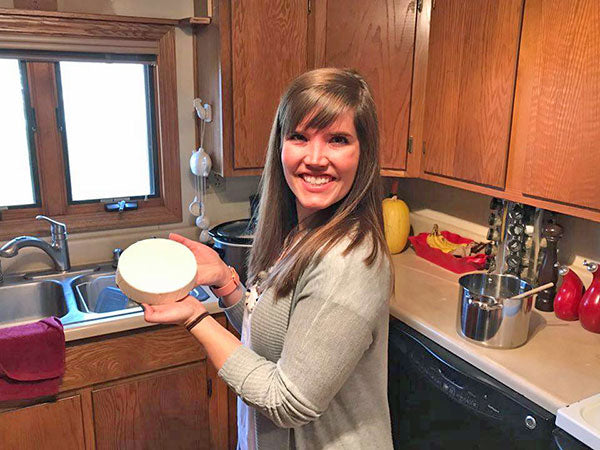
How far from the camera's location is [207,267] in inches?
49.1

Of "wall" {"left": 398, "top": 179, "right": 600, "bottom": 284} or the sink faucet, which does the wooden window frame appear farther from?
"wall" {"left": 398, "top": 179, "right": 600, "bottom": 284}

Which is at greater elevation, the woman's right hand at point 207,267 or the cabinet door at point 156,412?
the woman's right hand at point 207,267

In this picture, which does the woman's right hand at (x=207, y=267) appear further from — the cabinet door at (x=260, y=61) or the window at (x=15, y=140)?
the window at (x=15, y=140)

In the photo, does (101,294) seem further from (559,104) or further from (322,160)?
(559,104)

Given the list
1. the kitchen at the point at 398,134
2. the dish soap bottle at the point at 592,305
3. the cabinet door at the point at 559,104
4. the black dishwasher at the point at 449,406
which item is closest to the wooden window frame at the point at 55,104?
the kitchen at the point at 398,134

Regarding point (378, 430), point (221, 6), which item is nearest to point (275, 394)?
point (378, 430)

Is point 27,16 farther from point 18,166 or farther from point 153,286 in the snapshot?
point 153,286

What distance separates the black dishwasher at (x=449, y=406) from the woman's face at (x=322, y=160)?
769 millimetres

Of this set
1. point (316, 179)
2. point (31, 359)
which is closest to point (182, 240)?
point (316, 179)

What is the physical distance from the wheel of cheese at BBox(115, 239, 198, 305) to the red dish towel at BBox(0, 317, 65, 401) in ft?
→ 2.08

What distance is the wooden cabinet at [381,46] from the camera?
199 centimetres

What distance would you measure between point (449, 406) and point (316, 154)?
975mm

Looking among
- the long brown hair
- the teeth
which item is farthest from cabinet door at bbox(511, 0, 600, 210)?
the teeth

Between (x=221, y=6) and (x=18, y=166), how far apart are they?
3.35ft
